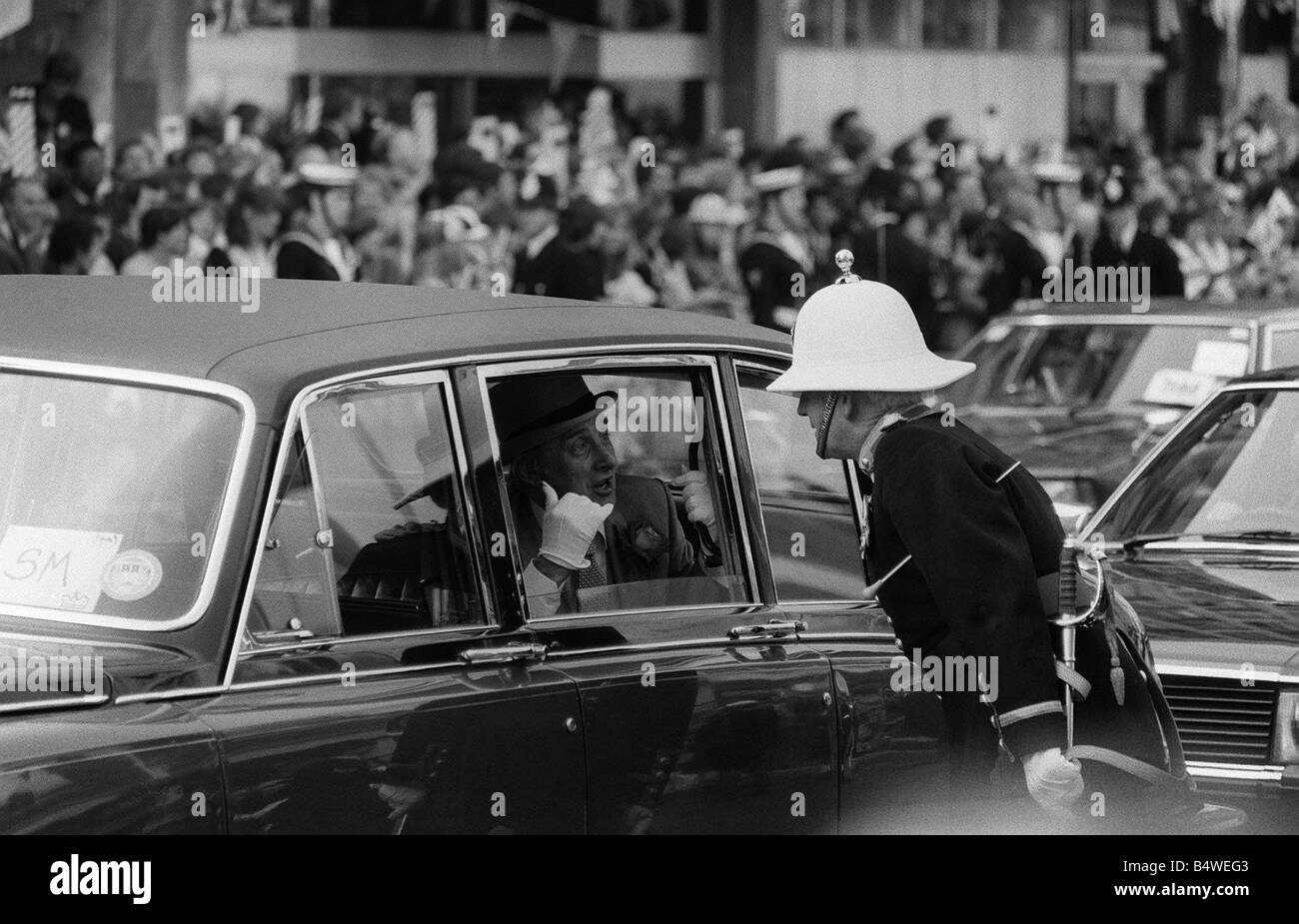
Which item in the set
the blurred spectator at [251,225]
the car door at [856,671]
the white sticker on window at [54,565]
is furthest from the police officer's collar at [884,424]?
the blurred spectator at [251,225]

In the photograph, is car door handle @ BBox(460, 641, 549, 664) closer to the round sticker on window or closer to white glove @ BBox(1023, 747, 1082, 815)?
the round sticker on window

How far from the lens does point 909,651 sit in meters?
4.19

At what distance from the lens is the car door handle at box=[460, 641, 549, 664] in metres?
4.06

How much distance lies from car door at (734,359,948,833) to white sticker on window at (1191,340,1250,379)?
5.66m

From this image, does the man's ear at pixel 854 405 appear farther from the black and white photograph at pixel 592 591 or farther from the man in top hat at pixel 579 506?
the man in top hat at pixel 579 506

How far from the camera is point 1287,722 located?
5664 mm

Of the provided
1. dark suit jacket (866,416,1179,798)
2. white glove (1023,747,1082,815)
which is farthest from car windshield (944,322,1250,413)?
white glove (1023,747,1082,815)

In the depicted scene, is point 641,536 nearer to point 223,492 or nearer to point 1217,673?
point 223,492

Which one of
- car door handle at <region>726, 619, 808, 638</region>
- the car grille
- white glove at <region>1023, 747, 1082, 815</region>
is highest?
car door handle at <region>726, 619, 808, 638</region>

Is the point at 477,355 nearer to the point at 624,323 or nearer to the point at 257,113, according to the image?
Answer: the point at 624,323

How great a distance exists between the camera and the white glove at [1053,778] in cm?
384

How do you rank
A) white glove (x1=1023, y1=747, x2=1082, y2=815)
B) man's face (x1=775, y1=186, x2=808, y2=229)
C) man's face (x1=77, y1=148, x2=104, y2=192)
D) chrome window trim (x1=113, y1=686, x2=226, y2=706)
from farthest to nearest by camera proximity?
1. man's face (x1=775, y1=186, x2=808, y2=229)
2. man's face (x1=77, y1=148, x2=104, y2=192)
3. white glove (x1=1023, y1=747, x2=1082, y2=815)
4. chrome window trim (x1=113, y1=686, x2=226, y2=706)

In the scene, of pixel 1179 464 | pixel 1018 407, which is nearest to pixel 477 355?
pixel 1179 464

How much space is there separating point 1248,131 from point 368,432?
25.7 meters
